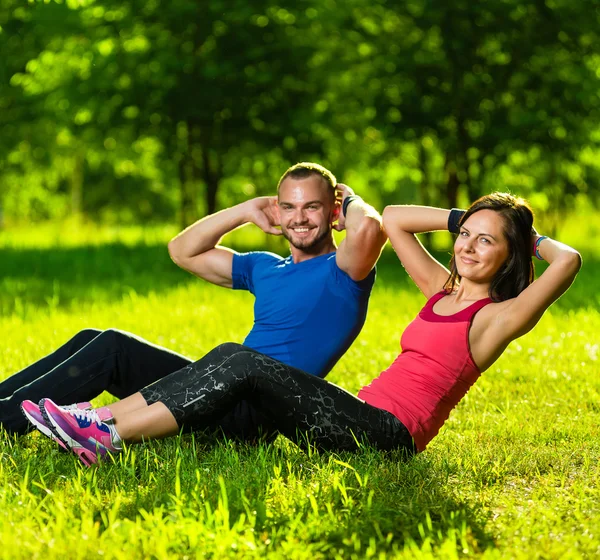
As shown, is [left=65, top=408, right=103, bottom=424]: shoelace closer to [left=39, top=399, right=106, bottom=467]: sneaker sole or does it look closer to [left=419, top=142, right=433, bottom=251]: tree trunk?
[left=39, top=399, right=106, bottom=467]: sneaker sole

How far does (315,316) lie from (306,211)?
568 mm

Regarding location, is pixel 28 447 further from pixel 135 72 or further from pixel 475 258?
pixel 135 72

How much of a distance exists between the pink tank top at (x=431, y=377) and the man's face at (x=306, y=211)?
2.92ft

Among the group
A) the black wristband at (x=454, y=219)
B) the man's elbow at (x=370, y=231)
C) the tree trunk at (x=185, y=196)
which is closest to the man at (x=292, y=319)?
the man's elbow at (x=370, y=231)

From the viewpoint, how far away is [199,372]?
4246 millimetres

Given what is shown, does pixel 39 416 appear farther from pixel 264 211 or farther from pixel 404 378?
pixel 264 211

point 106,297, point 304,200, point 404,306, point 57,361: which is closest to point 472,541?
point 304,200

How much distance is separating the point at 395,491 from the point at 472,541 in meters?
0.60

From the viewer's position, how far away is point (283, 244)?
17.7 metres

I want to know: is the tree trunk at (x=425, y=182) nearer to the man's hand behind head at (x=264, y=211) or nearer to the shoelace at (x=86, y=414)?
the man's hand behind head at (x=264, y=211)

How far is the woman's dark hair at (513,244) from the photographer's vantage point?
4.44 m

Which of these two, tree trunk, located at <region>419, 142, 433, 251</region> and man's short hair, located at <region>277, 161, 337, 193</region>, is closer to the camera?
man's short hair, located at <region>277, 161, 337, 193</region>

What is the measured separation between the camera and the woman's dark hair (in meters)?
4.44

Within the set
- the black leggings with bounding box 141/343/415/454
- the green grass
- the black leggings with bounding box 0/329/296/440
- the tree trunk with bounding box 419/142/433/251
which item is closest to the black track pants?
the black leggings with bounding box 0/329/296/440
